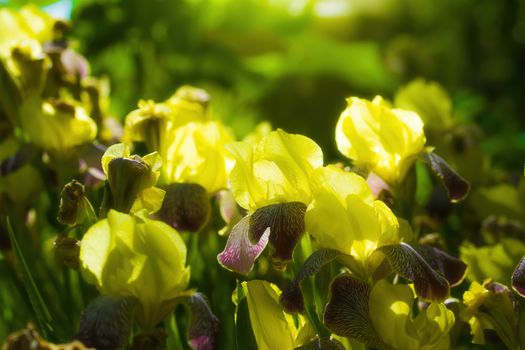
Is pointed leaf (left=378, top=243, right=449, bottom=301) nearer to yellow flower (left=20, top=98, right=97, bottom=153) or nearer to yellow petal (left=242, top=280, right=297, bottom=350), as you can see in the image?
yellow petal (left=242, top=280, right=297, bottom=350)

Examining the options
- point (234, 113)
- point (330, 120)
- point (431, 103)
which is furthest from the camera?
point (330, 120)

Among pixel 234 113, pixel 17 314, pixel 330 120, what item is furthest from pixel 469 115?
pixel 17 314

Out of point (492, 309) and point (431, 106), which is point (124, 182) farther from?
point (431, 106)

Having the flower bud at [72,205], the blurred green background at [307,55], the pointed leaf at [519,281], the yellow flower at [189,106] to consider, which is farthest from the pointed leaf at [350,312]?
the blurred green background at [307,55]

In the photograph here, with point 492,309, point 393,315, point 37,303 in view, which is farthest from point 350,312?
point 37,303

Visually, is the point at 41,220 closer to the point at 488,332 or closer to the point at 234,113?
the point at 488,332

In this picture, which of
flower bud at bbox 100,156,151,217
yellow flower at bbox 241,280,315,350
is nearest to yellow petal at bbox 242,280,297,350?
yellow flower at bbox 241,280,315,350
